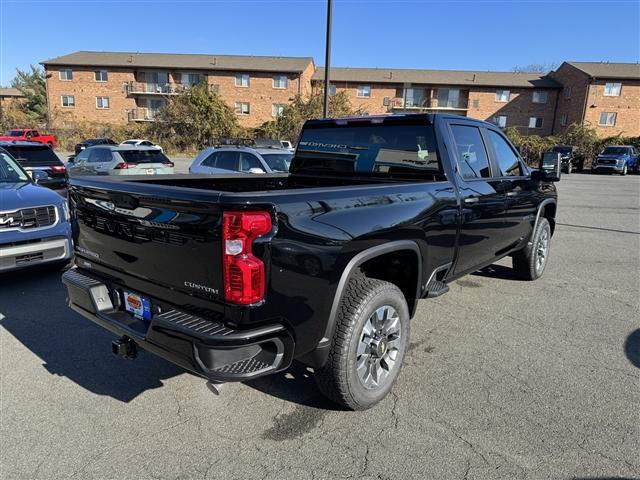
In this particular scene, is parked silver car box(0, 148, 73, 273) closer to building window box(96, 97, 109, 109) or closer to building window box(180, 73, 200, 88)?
building window box(180, 73, 200, 88)

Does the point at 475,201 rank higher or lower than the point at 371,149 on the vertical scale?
lower

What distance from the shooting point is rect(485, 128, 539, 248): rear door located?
4.64m

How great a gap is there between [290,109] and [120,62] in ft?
80.1

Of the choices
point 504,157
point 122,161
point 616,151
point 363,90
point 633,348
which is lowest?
point 633,348

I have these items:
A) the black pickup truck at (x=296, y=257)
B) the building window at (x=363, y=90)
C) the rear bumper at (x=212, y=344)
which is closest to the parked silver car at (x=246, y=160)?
the black pickup truck at (x=296, y=257)

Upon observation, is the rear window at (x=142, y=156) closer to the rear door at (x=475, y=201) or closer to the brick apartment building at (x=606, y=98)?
the rear door at (x=475, y=201)

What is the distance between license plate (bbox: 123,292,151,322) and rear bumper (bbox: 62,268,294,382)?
0.20 ft

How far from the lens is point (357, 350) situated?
2822 mm

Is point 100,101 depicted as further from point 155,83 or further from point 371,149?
point 371,149

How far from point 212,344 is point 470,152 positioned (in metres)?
3.12

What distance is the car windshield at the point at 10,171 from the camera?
19.5 ft

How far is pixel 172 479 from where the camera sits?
2.37 m

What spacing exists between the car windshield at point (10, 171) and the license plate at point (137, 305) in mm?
4355

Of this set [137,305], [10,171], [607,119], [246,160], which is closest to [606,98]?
[607,119]
